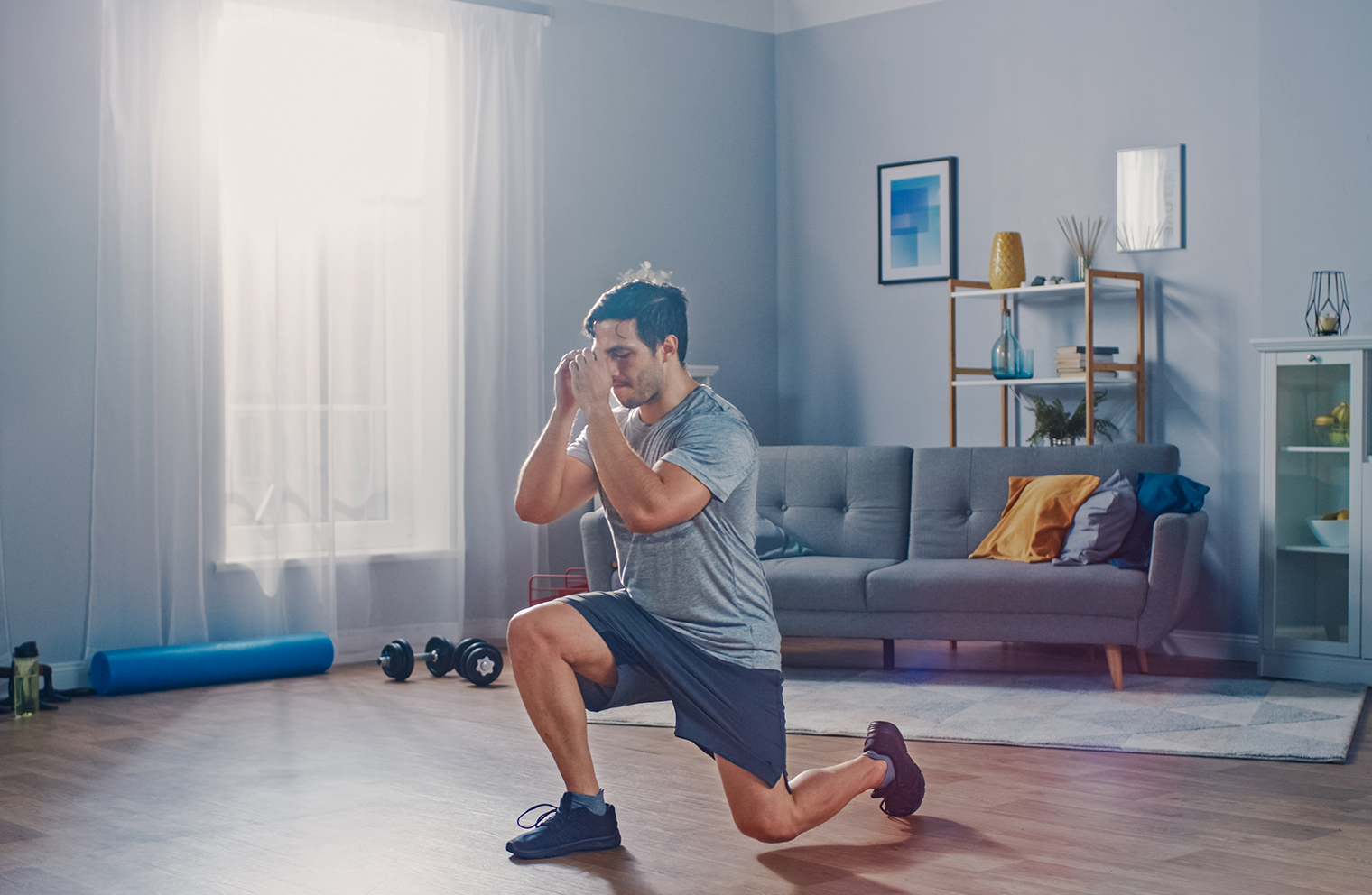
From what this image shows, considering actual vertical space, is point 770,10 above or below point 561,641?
above

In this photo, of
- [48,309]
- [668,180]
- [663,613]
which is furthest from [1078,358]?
[48,309]

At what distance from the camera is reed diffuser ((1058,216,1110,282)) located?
564 centimetres

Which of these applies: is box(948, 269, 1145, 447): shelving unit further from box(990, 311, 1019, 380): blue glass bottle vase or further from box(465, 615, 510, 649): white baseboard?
box(465, 615, 510, 649): white baseboard

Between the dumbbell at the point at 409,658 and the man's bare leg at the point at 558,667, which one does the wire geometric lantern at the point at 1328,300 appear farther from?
the man's bare leg at the point at 558,667

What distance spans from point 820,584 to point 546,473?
2.36m

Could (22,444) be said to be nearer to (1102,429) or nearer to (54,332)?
(54,332)

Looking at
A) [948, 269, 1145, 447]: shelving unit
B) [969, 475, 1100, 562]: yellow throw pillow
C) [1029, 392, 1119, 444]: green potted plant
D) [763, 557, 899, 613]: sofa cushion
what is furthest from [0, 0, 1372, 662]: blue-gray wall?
[763, 557, 899, 613]: sofa cushion

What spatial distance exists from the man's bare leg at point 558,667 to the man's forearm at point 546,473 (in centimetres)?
20

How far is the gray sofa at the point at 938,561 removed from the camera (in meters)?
4.49

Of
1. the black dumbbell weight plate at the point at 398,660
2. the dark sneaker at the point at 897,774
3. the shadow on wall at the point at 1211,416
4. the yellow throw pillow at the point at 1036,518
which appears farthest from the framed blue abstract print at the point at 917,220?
the dark sneaker at the point at 897,774

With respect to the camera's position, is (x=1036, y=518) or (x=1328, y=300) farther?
(x=1328, y=300)

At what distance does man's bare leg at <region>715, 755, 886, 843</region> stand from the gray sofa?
2.04 metres

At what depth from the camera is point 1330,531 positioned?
4.71m

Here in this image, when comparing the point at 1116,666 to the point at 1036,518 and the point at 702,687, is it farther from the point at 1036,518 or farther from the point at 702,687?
the point at 702,687
